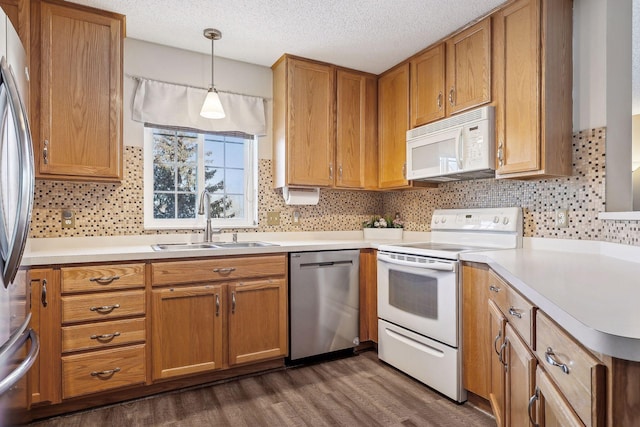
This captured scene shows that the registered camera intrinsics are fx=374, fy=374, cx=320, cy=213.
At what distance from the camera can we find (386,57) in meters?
3.02

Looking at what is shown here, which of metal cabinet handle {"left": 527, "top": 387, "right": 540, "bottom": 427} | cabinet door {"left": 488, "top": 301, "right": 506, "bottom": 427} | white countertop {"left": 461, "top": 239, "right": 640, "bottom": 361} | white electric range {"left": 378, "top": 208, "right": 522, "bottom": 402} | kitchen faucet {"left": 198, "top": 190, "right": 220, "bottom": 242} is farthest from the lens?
kitchen faucet {"left": 198, "top": 190, "right": 220, "bottom": 242}

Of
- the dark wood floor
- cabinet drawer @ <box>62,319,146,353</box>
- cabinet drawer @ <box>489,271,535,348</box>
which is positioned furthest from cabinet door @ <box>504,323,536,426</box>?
cabinet drawer @ <box>62,319,146,353</box>

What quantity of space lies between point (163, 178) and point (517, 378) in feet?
8.58

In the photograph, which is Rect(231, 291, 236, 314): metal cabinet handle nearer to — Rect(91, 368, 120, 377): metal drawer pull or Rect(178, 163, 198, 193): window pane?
Rect(91, 368, 120, 377): metal drawer pull

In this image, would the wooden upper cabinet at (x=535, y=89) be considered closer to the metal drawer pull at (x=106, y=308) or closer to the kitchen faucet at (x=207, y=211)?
the kitchen faucet at (x=207, y=211)

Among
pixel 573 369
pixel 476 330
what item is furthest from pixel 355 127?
pixel 573 369

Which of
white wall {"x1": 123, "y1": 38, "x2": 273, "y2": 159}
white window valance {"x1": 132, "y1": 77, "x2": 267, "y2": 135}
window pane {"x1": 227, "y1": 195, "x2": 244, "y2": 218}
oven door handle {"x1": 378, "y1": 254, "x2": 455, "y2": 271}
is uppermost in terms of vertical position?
white wall {"x1": 123, "y1": 38, "x2": 273, "y2": 159}

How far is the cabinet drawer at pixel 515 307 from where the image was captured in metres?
1.17

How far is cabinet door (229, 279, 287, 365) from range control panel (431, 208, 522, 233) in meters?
1.33

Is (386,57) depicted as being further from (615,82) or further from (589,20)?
(615,82)

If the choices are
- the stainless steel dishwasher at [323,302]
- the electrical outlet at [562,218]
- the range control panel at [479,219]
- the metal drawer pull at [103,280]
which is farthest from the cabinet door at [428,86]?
the metal drawer pull at [103,280]

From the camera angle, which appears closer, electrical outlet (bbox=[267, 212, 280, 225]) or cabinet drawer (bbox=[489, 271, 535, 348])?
cabinet drawer (bbox=[489, 271, 535, 348])

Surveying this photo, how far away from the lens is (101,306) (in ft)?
6.79

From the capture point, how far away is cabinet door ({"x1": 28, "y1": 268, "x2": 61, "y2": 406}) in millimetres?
1909
